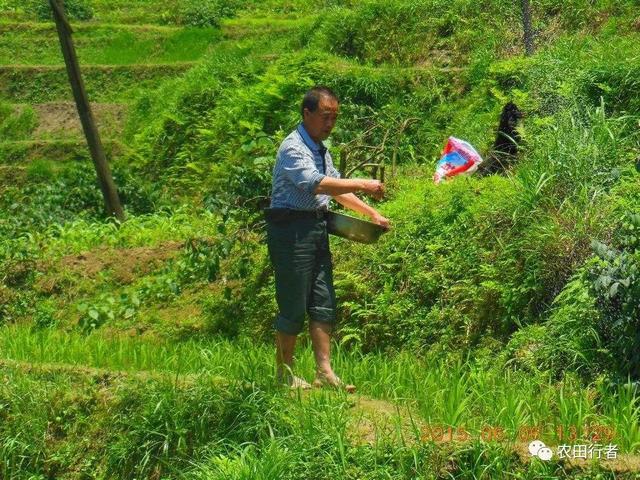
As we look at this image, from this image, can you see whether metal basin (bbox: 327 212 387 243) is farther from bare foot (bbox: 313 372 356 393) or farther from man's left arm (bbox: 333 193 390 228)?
bare foot (bbox: 313 372 356 393)

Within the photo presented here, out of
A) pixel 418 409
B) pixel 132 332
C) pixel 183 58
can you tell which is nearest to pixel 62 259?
pixel 132 332

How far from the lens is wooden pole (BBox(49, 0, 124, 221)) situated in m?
12.9

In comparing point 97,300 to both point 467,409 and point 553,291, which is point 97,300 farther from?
point 467,409

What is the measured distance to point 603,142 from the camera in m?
8.31

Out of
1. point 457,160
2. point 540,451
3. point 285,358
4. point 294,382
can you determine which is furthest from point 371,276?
point 540,451

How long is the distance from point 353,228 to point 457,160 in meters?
3.57

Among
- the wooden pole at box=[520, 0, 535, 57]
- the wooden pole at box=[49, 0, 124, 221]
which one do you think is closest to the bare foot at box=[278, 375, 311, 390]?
the wooden pole at box=[520, 0, 535, 57]

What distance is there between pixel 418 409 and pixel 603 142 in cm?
309

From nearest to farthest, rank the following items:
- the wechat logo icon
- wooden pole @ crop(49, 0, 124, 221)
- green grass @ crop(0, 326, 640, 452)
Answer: the wechat logo icon
green grass @ crop(0, 326, 640, 452)
wooden pole @ crop(49, 0, 124, 221)

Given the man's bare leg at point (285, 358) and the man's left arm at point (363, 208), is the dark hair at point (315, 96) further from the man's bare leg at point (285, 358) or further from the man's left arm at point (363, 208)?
the man's bare leg at point (285, 358)

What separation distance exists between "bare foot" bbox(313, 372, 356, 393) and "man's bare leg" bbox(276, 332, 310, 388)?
87 mm

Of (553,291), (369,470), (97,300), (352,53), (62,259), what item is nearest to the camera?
(369,470)

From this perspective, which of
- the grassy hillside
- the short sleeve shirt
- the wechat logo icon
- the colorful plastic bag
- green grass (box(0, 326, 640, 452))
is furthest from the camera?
the colorful plastic bag

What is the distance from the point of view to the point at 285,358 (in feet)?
21.9
